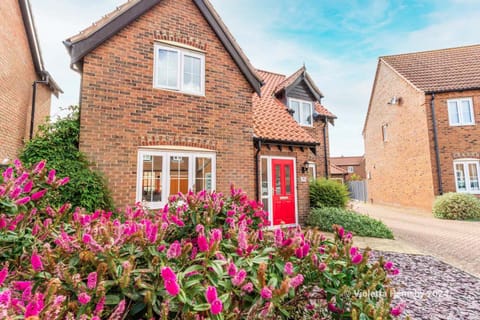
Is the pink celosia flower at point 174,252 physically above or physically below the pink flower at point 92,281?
above

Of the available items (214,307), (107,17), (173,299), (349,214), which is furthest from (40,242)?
(349,214)

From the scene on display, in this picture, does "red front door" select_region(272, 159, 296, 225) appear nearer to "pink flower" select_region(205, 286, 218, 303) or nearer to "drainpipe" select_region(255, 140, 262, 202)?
"drainpipe" select_region(255, 140, 262, 202)

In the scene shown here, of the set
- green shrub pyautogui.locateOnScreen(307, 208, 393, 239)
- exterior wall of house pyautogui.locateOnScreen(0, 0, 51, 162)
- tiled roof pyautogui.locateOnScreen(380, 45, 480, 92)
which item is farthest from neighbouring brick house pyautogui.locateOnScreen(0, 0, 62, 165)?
tiled roof pyautogui.locateOnScreen(380, 45, 480, 92)

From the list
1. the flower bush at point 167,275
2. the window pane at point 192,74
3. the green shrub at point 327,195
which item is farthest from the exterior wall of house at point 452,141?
the flower bush at point 167,275

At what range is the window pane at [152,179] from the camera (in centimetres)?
639

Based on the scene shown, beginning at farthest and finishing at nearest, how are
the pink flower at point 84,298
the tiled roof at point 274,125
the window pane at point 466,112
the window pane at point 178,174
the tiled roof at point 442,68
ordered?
the tiled roof at point 442,68 < the window pane at point 466,112 < the tiled roof at point 274,125 < the window pane at point 178,174 < the pink flower at point 84,298

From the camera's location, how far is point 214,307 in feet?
3.74

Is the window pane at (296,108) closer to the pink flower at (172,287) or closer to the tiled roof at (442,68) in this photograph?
the tiled roof at (442,68)

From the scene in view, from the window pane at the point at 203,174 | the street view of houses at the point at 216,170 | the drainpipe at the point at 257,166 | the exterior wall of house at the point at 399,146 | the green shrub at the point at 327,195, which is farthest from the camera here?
the exterior wall of house at the point at 399,146

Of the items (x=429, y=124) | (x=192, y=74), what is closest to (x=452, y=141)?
(x=429, y=124)

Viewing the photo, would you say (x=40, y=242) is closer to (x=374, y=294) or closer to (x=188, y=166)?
(x=374, y=294)

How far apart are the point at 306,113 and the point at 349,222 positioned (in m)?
6.92

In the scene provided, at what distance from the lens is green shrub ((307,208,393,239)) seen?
27.1 ft

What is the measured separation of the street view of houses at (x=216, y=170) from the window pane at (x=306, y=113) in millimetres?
75
